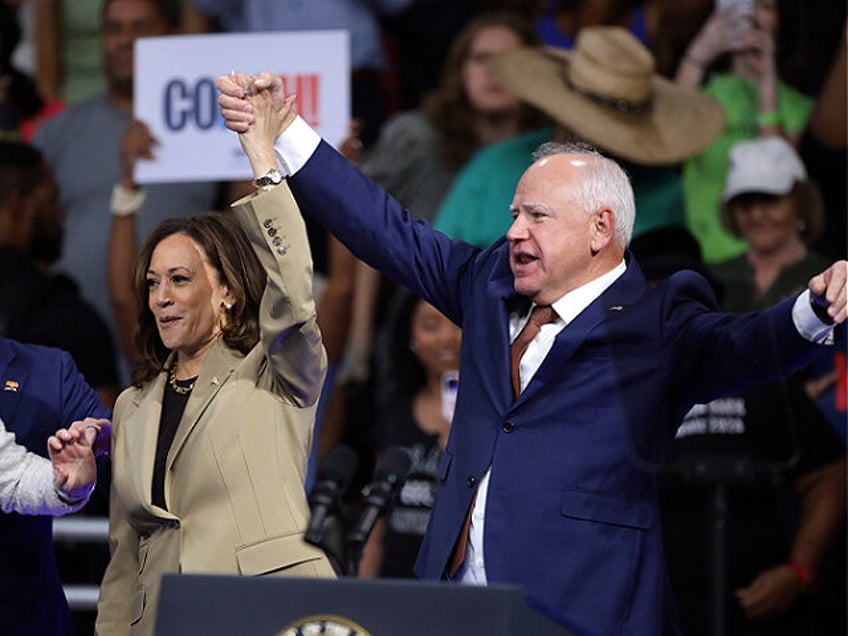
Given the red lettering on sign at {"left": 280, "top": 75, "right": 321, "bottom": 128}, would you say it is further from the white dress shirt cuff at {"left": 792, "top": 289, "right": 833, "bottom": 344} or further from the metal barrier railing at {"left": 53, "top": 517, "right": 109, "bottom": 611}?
the white dress shirt cuff at {"left": 792, "top": 289, "right": 833, "bottom": 344}

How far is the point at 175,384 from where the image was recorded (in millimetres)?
3502

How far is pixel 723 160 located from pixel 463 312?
215 cm

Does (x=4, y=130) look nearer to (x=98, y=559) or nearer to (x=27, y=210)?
(x=27, y=210)

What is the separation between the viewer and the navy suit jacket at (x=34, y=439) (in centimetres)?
356

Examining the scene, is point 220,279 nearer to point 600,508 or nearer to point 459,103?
point 600,508

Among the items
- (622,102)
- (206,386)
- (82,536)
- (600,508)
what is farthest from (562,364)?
(82,536)

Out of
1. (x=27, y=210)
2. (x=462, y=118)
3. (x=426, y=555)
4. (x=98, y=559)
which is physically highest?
(x=462, y=118)

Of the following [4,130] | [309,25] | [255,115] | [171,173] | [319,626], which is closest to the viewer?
[319,626]

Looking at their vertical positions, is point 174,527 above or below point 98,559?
above

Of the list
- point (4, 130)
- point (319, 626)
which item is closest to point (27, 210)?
point (4, 130)

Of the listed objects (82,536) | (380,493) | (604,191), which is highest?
(604,191)

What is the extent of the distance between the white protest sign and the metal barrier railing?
3.89 feet

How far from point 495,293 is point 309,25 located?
106 inches

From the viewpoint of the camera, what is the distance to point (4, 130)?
6.25m
